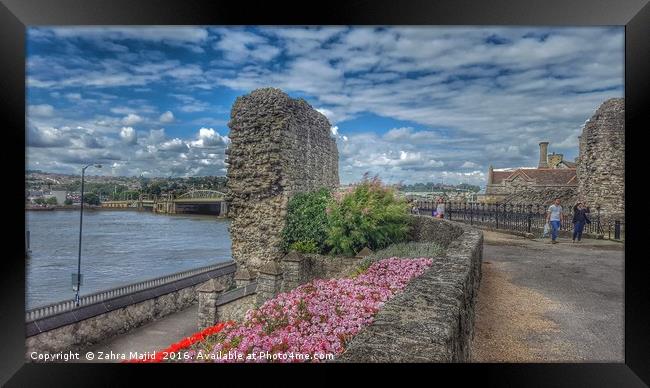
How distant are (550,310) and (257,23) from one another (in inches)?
195

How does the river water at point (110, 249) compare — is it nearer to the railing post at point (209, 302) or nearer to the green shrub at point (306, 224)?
the railing post at point (209, 302)

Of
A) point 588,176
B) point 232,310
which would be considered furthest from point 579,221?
point 232,310

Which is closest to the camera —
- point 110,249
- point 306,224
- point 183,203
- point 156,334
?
point 110,249

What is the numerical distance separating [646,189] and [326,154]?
409 inches

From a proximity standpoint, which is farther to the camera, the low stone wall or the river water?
the river water

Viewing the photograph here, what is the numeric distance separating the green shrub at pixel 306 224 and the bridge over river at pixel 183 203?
213 centimetres

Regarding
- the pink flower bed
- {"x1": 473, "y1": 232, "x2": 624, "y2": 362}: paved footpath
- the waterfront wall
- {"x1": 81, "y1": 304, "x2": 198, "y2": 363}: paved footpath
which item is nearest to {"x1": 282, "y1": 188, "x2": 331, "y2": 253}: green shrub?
the waterfront wall

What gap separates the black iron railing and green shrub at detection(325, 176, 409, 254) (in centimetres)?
276

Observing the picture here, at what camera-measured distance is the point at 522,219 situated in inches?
533

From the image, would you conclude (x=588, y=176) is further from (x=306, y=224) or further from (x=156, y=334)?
(x=156, y=334)

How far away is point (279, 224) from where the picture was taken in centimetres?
1108

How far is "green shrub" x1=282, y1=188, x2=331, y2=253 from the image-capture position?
10651mm

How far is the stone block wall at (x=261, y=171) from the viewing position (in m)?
11.1

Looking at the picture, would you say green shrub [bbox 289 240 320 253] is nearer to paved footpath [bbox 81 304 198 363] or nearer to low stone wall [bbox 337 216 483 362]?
paved footpath [bbox 81 304 198 363]
